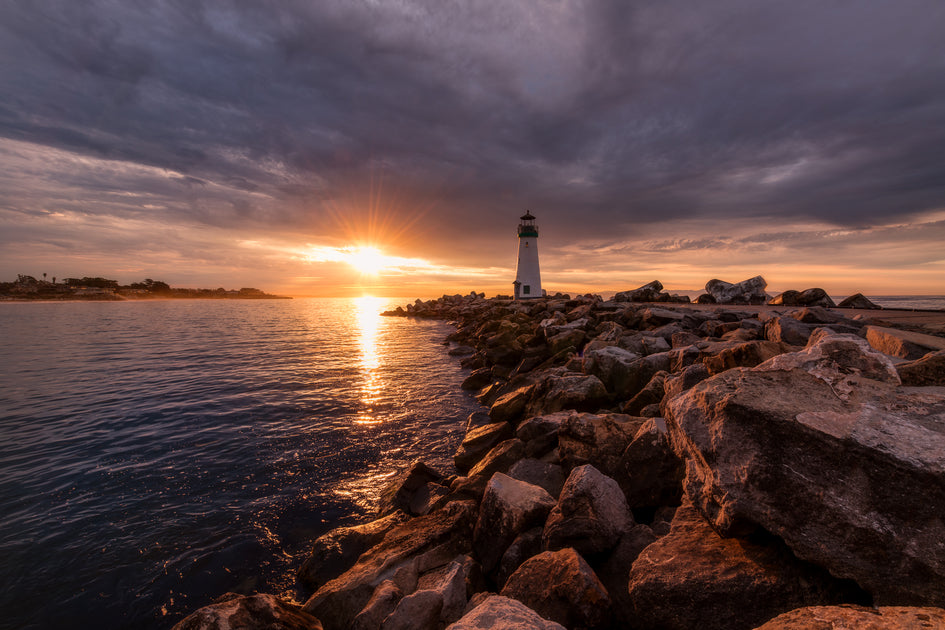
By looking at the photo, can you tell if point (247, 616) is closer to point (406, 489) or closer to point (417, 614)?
point (417, 614)

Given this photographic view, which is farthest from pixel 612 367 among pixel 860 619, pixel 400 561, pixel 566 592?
pixel 860 619

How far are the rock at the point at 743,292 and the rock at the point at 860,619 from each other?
2959 centimetres

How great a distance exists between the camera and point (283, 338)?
105ft

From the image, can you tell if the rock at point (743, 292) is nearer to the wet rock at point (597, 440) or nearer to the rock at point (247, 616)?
the wet rock at point (597, 440)

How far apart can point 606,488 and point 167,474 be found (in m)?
8.87

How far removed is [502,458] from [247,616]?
3.95 metres

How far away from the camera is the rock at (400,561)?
3889 millimetres

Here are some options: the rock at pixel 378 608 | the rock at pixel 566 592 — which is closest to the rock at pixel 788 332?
the rock at pixel 566 592

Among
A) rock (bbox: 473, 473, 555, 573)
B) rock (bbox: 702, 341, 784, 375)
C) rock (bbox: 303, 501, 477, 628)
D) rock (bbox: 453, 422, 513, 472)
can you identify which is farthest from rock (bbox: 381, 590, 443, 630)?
rock (bbox: 702, 341, 784, 375)

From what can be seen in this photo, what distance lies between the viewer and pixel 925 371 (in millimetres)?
3041

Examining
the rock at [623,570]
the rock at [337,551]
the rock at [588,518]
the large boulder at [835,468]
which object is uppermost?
the large boulder at [835,468]

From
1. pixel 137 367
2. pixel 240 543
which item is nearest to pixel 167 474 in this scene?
pixel 240 543

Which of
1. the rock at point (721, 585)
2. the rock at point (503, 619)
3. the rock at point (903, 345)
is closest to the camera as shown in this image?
the rock at point (503, 619)

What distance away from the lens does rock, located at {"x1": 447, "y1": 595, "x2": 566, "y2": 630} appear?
7.32 ft
